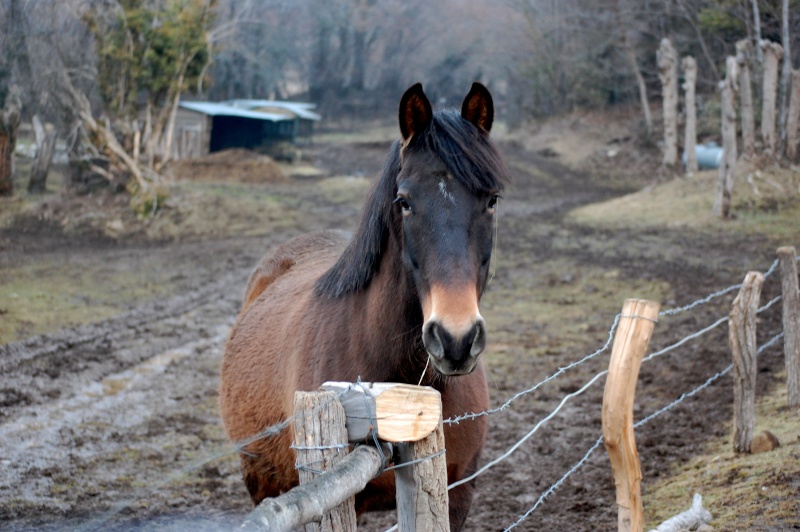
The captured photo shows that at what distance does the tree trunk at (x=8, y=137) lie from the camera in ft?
52.6

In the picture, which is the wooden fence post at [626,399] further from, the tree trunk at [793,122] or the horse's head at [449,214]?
the tree trunk at [793,122]

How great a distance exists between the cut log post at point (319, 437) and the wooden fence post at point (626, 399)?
1040 millimetres

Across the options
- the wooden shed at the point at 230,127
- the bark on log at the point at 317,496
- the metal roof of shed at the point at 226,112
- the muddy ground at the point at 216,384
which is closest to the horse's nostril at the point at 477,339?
the bark on log at the point at 317,496

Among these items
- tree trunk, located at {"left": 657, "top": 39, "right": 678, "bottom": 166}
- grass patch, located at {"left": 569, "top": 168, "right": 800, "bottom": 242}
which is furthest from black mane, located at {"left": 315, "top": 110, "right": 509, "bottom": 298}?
tree trunk, located at {"left": 657, "top": 39, "right": 678, "bottom": 166}

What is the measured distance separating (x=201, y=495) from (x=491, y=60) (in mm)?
41919

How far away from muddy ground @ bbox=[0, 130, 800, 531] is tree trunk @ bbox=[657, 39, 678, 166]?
7.10 m

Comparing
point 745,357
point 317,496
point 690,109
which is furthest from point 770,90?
point 317,496

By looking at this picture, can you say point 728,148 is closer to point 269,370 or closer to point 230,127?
point 269,370

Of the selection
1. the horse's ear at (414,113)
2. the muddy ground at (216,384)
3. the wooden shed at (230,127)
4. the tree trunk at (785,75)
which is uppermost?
the tree trunk at (785,75)

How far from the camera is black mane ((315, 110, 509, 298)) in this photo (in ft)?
7.93

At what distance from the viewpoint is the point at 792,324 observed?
500 centimetres

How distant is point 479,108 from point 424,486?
1.39 meters

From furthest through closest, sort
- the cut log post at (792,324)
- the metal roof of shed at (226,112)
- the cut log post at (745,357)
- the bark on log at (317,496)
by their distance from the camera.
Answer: the metal roof of shed at (226,112)
the cut log post at (792,324)
the cut log post at (745,357)
the bark on log at (317,496)

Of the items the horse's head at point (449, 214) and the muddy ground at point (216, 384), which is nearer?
the horse's head at point (449, 214)
